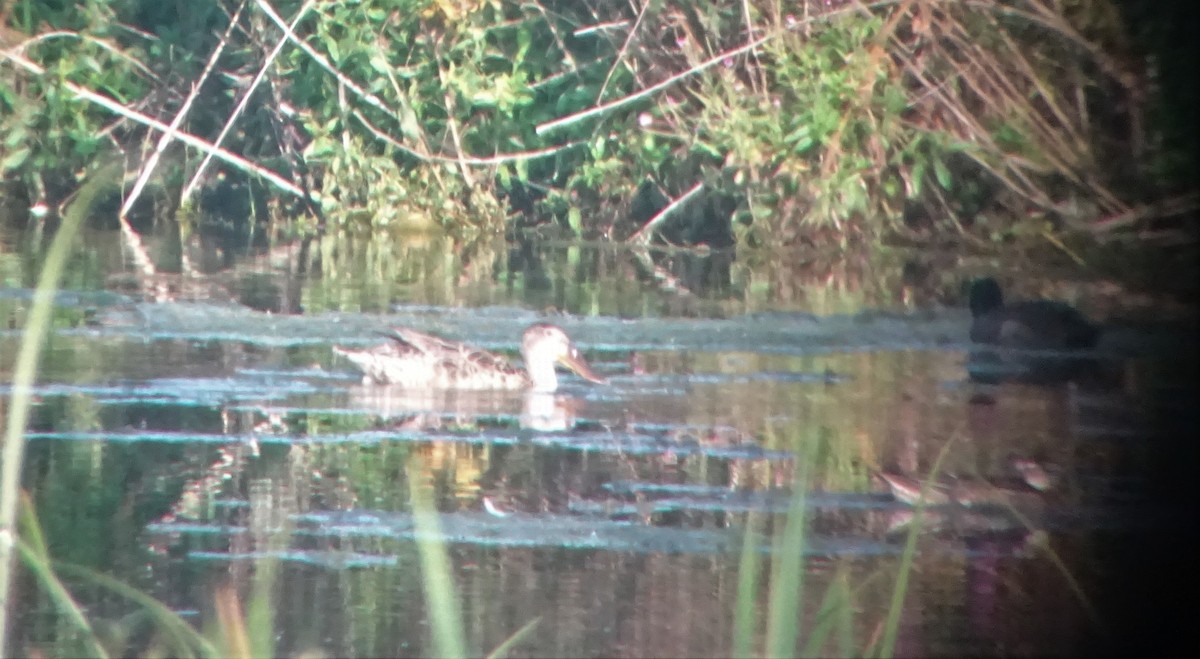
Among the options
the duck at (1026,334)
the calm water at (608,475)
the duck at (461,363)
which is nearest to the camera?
the calm water at (608,475)

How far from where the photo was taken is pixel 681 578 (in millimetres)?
4758

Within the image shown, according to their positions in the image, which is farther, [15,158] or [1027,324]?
[15,158]

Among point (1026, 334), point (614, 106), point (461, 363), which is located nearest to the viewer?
point (461, 363)

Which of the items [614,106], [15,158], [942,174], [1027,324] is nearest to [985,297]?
[1027,324]

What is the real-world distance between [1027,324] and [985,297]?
0.69 ft

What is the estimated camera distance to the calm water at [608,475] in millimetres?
4473

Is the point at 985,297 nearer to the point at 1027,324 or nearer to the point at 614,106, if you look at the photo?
the point at 1027,324

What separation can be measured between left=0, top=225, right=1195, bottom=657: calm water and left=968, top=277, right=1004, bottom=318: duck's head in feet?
0.60

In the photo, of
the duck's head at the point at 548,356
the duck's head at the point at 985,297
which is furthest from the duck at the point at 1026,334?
the duck's head at the point at 548,356

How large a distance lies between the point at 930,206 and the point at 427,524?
10.9 metres

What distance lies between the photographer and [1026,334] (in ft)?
28.3

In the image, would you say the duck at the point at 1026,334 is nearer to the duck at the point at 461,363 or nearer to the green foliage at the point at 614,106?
the duck at the point at 461,363

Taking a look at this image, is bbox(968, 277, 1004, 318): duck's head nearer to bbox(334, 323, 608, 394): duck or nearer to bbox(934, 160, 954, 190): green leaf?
bbox(334, 323, 608, 394): duck

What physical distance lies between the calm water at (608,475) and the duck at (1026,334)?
4.8 inches
